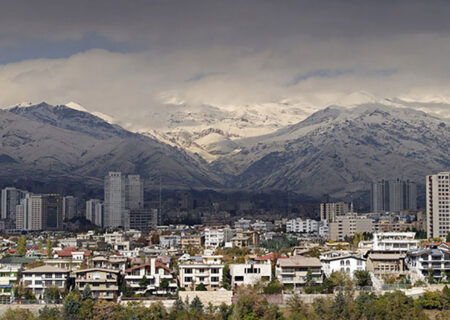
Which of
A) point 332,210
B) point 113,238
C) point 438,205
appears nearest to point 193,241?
point 113,238

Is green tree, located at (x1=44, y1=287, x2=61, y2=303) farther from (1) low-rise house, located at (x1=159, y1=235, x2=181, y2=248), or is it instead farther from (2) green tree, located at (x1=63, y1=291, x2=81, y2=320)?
(1) low-rise house, located at (x1=159, y1=235, x2=181, y2=248)

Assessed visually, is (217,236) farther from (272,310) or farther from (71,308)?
(272,310)

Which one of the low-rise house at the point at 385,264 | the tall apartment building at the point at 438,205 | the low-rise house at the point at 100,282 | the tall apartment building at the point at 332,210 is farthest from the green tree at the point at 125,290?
the tall apartment building at the point at 332,210

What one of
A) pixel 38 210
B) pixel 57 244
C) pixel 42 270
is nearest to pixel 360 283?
pixel 42 270

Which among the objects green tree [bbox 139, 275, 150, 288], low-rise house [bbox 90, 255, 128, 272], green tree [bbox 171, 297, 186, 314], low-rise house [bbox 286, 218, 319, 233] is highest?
→ low-rise house [bbox 286, 218, 319, 233]

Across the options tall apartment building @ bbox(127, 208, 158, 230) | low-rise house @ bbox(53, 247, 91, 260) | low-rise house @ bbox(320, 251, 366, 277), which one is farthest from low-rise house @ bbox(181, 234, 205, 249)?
tall apartment building @ bbox(127, 208, 158, 230)

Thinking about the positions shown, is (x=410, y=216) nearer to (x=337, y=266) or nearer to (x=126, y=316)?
(x=337, y=266)
